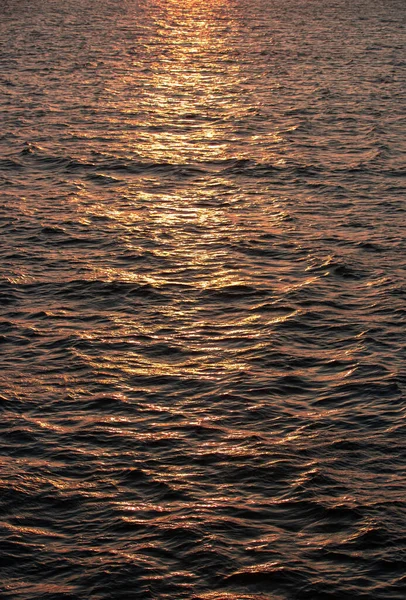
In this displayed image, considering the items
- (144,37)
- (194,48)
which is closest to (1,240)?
(194,48)

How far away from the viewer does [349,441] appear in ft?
67.7

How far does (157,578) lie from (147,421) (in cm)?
516

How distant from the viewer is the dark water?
17500mm

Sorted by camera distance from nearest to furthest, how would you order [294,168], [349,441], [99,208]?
1. [349,441]
2. [99,208]
3. [294,168]

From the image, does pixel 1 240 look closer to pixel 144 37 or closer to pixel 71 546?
pixel 71 546

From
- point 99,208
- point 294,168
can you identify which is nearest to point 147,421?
point 99,208

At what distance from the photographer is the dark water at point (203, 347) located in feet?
57.4

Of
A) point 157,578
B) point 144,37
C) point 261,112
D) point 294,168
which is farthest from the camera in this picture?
point 144,37

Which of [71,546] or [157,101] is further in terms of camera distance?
[157,101]

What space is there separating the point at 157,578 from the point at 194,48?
57092 mm

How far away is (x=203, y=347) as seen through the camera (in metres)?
24.7

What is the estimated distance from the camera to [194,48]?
69.4m

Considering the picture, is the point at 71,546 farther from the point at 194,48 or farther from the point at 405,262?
the point at 194,48

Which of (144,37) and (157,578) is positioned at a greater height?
(157,578)
